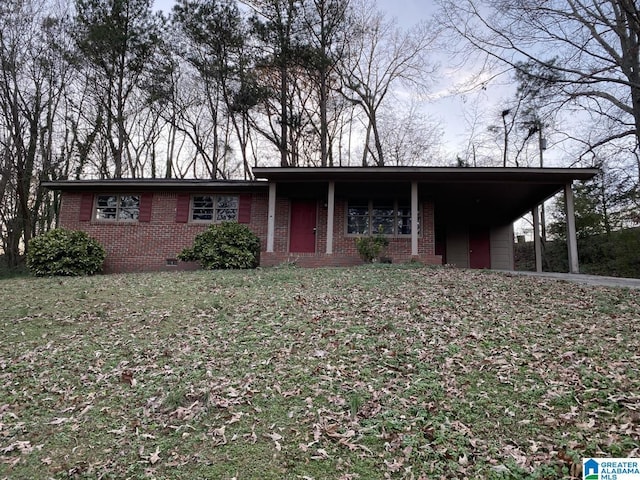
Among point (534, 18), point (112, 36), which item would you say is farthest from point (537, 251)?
point (112, 36)

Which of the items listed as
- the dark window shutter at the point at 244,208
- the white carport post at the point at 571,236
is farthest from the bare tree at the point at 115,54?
the white carport post at the point at 571,236

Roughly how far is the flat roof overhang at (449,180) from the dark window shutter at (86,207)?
5788 millimetres

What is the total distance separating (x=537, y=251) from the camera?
13.5m

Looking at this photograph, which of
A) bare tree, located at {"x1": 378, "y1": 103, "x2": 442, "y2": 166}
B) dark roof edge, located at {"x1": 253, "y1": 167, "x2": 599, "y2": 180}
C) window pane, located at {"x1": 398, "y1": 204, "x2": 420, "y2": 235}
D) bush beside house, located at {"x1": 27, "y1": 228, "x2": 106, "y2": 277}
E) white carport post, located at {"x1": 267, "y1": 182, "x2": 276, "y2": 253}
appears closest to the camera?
dark roof edge, located at {"x1": 253, "y1": 167, "x2": 599, "y2": 180}

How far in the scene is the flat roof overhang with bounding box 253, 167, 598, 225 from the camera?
34.3ft

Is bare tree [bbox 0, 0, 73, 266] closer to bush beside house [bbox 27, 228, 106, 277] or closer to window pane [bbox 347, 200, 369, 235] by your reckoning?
bush beside house [bbox 27, 228, 106, 277]

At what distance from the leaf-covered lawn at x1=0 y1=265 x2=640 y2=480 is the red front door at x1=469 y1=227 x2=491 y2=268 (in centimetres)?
965

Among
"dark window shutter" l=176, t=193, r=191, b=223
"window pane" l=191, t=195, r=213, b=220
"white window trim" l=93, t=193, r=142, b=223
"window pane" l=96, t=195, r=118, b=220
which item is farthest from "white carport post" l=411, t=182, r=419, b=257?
"window pane" l=96, t=195, r=118, b=220

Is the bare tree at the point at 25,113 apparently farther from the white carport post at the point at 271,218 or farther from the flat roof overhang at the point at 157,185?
the white carport post at the point at 271,218

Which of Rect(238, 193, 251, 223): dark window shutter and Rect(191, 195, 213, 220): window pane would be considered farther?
Rect(191, 195, 213, 220): window pane

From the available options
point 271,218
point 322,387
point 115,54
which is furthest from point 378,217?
point 115,54

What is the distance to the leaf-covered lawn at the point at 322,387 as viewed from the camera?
261cm

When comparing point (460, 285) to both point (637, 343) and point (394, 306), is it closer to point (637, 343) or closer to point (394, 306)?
point (394, 306)

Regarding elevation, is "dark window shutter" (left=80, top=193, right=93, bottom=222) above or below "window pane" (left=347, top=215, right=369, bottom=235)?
above
